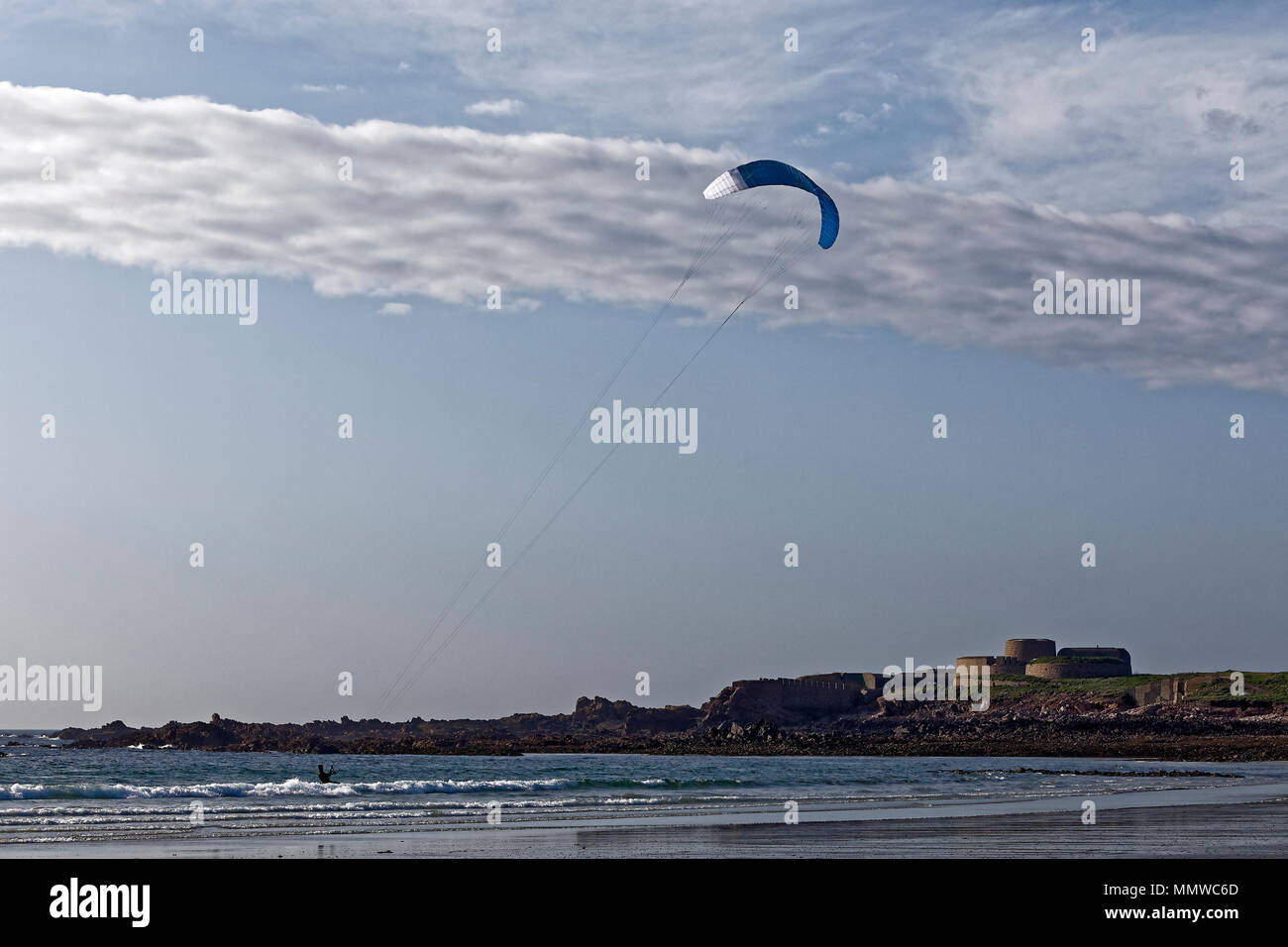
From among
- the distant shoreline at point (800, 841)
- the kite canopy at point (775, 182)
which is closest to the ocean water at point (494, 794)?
the distant shoreline at point (800, 841)

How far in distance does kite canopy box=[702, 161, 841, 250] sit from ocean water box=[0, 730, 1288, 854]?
1442 centimetres

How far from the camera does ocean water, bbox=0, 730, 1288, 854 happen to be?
2759 centimetres

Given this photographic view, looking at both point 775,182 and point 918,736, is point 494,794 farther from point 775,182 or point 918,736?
point 918,736

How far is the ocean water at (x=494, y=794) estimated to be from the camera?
90.5 ft

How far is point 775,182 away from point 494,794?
69.5 ft

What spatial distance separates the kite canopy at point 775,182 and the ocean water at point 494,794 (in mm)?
14416

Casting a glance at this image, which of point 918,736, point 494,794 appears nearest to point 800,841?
point 494,794

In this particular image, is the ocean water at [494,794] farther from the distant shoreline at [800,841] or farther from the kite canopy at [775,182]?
the kite canopy at [775,182]

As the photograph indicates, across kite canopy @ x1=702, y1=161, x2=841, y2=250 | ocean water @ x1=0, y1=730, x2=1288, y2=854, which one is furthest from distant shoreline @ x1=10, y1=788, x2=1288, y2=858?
kite canopy @ x1=702, y1=161, x2=841, y2=250

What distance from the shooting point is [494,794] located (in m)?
40.9
